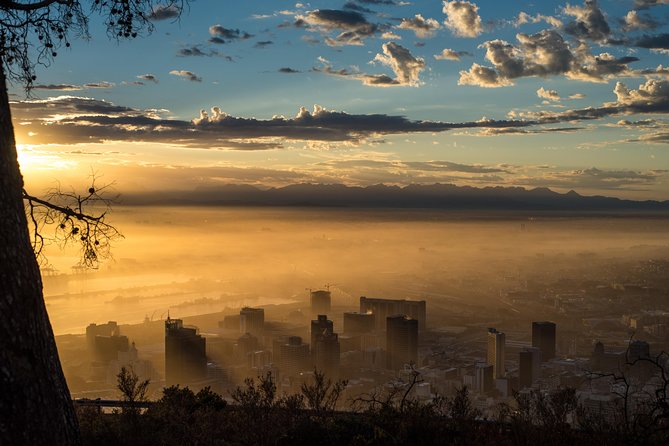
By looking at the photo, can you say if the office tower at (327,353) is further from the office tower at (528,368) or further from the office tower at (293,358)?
the office tower at (528,368)

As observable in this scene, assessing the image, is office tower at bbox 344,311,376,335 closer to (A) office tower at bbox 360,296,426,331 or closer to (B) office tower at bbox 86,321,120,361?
(A) office tower at bbox 360,296,426,331

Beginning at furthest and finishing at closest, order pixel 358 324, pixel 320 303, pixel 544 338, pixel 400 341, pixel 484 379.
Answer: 1. pixel 320 303
2. pixel 358 324
3. pixel 544 338
4. pixel 400 341
5. pixel 484 379

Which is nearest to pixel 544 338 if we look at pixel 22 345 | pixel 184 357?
pixel 184 357

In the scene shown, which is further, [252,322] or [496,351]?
[252,322]

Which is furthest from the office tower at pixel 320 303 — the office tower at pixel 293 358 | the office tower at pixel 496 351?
the office tower at pixel 293 358

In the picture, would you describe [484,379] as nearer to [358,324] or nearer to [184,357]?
A: [184,357]

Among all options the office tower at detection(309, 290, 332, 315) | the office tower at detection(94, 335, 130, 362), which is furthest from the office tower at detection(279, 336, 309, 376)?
the office tower at detection(309, 290, 332, 315)

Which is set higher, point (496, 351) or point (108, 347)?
point (108, 347)
